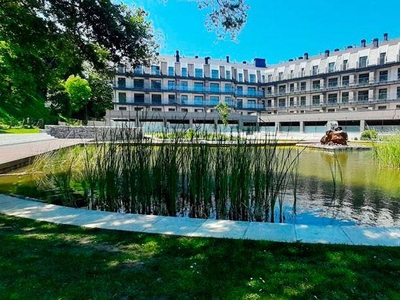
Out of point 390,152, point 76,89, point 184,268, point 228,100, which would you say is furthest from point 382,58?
point 184,268

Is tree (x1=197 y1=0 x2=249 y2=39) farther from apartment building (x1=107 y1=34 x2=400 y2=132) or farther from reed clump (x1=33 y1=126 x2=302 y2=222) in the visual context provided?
apartment building (x1=107 y1=34 x2=400 y2=132)

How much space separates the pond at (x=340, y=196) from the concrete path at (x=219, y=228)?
36.0 inches

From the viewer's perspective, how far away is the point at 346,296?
67.7 inches

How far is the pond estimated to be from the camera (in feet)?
12.6

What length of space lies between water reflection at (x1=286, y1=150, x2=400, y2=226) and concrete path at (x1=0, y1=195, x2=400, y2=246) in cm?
95

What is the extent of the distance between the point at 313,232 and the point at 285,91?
3887 cm

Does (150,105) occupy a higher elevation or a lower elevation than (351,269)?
higher

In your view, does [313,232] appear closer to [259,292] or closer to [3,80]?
[259,292]

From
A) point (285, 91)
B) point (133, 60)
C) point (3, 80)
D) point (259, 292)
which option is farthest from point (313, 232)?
point (285, 91)

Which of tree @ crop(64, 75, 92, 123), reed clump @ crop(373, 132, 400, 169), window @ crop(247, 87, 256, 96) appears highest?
window @ crop(247, 87, 256, 96)

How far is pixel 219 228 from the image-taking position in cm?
286

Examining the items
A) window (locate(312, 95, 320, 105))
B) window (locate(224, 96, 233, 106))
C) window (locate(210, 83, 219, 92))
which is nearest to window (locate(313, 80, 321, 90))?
window (locate(312, 95, 320, 105))

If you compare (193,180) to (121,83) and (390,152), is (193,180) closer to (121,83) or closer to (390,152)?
(390,152)

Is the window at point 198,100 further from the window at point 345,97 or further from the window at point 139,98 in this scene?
the window at point 345,97
